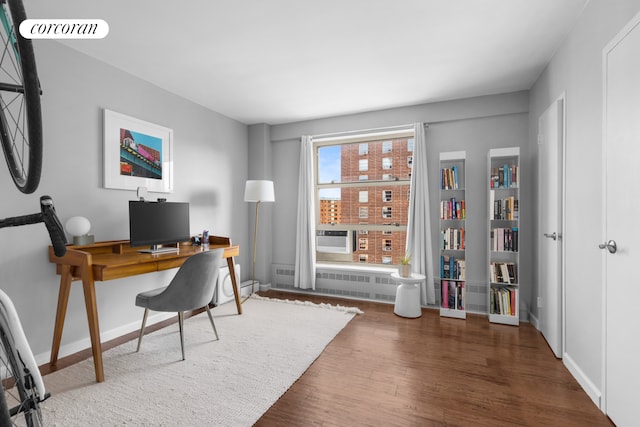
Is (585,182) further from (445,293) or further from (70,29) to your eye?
(70,29)

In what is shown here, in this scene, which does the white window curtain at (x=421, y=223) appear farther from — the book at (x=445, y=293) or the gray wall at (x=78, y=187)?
the gray wall at (x=78, y=187)

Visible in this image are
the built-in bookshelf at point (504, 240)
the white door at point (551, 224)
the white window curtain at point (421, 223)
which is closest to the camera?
the white door at point (551, 224)

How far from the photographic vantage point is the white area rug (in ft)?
5.72

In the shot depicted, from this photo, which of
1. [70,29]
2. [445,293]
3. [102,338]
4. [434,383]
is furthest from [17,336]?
[445,293]

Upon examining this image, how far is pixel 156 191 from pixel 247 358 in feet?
6.29

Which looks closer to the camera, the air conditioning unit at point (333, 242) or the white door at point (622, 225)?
the white door at point (622, 225)

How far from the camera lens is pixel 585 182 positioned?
205 centimetres

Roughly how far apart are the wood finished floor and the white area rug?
0.50 feet

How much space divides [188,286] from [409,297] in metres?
2.26

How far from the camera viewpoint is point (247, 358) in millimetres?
2408

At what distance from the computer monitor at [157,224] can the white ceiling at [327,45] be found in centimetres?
126

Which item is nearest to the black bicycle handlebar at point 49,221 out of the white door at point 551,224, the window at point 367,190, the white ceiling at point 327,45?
the white ceiling at point 327,45

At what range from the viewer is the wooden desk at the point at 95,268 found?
209 cm

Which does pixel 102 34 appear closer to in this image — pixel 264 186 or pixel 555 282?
pixel 555 282
